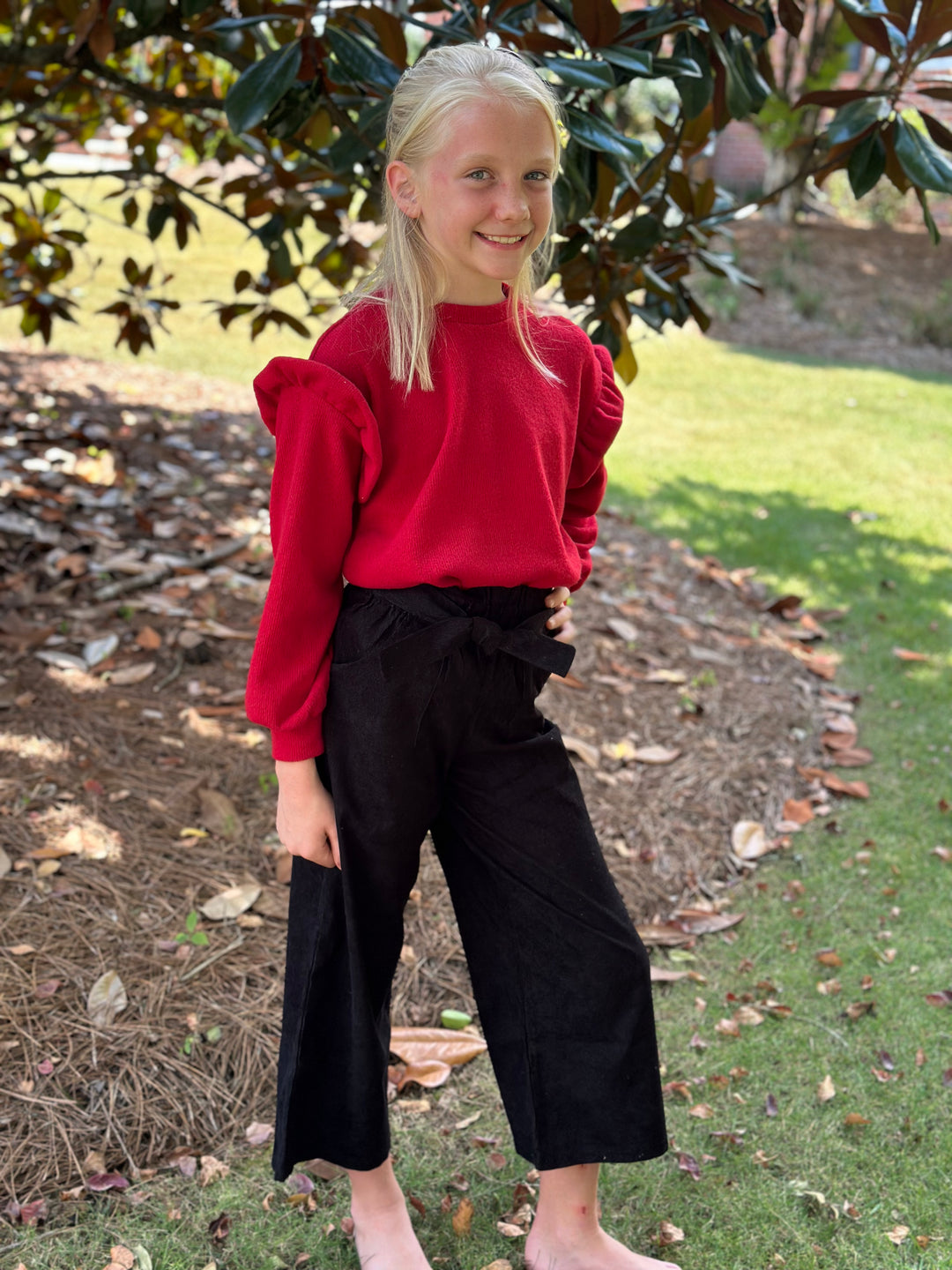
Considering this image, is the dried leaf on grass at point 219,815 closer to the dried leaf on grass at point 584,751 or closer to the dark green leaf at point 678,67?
the dried leaf on grass at point 584,751

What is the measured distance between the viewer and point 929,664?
4.38 m

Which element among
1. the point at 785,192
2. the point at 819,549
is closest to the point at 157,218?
the point at 819,549

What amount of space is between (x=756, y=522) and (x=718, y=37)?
4.06 m

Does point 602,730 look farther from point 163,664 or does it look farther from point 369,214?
point 369,214

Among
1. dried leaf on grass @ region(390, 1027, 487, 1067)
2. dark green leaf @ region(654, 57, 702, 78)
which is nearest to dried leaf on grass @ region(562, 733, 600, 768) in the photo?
dried leaf on grass @ region(390, 1027, 487, 1067)

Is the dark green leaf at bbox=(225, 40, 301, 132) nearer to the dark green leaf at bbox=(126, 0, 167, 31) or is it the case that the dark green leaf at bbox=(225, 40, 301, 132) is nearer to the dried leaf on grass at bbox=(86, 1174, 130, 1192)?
the dark green leaf at bbox=(126, 0, 167, 31)

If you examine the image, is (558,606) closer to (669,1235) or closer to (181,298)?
(669,1235)

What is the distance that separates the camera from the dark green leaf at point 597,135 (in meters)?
2.03

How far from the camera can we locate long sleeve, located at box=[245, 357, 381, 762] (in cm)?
152

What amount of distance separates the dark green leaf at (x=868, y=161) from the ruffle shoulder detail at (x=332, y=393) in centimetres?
126

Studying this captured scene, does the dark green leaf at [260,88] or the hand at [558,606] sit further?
the dark green leaf at [260,88]

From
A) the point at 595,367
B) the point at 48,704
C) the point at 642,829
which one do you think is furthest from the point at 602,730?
the point at 595,367

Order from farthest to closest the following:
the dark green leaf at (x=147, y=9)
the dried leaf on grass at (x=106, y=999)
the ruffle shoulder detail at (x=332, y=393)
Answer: the dark green leaf at (x=147, y=9)
the dried leaf on grass at (x=106, y=999)
the ruffle shoulder detail at (x=332, y=393)

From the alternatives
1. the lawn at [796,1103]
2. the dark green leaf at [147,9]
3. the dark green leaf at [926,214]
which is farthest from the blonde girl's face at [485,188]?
the lawn at [796,1103]
